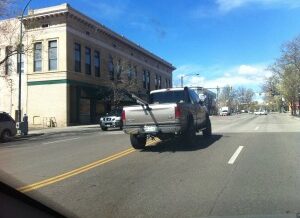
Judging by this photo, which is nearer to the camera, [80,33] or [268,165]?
[268,165]

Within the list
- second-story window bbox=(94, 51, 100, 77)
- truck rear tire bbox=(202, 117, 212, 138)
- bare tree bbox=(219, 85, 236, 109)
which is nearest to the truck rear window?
truck rear tire bbox=(202, 117, 212, 138)

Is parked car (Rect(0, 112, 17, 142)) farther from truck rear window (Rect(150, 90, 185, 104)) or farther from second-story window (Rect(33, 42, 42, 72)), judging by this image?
second-story window (Rect(33, 42, 42, 72))

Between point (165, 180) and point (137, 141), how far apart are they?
665cm

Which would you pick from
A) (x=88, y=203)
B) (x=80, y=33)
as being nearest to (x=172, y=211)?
(x=88, y=203)

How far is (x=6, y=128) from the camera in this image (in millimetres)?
27578

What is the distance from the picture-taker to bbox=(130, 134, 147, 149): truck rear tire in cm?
1639

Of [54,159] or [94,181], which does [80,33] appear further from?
[94,181]

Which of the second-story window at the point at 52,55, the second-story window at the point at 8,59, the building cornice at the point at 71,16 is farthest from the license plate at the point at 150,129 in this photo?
the second-story window at the point at 52,55

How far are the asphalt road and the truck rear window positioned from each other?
2.07 metres

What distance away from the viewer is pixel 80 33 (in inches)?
1965

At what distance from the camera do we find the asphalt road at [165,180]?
7133mm

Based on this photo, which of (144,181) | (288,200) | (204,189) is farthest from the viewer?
(144,181)

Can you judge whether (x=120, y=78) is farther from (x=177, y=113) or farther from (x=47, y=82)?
(x=177, y=113)

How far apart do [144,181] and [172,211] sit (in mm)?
2763
